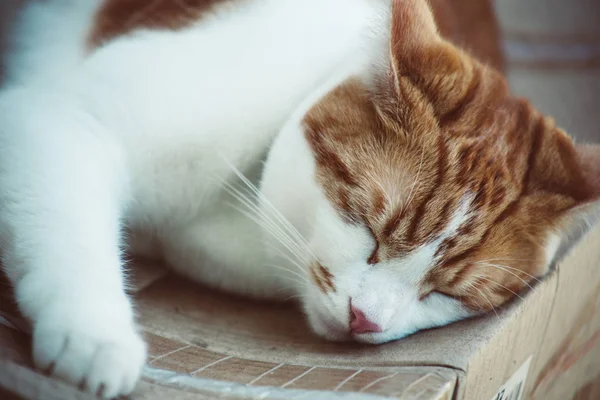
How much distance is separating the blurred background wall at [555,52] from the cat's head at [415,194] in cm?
106

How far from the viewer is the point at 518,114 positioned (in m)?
1.02

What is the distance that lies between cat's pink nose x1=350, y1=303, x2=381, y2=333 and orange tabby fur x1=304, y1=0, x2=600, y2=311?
0.09 meters

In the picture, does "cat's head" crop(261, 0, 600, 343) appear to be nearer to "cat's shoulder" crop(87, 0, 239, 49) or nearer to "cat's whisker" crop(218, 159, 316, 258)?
"cat's whisker" crop(218, 159, 316, 258)

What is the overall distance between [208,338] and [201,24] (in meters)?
0.55

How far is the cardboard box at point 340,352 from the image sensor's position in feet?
2.17

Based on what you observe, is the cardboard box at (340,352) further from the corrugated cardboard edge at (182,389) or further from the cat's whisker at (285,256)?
the cat's whisker at (285,256)

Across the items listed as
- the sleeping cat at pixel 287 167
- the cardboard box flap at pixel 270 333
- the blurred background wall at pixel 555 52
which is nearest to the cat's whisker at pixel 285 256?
the sleeping cat at pixel 287 167

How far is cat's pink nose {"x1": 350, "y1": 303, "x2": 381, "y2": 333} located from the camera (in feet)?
2.70

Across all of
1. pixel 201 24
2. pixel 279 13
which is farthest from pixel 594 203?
pixel 201 24

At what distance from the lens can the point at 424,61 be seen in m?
0.88

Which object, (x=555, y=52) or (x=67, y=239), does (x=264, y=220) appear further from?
(x=555, y=52)

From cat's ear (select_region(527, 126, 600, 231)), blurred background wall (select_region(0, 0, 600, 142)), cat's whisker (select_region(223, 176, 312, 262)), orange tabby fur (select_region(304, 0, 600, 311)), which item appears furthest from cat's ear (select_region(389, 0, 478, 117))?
blurred background wall (select_region(0, 0, 600, 142))

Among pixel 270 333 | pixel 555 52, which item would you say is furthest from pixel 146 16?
pixel 555 52

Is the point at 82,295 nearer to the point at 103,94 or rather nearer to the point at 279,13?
the point at 103,94
